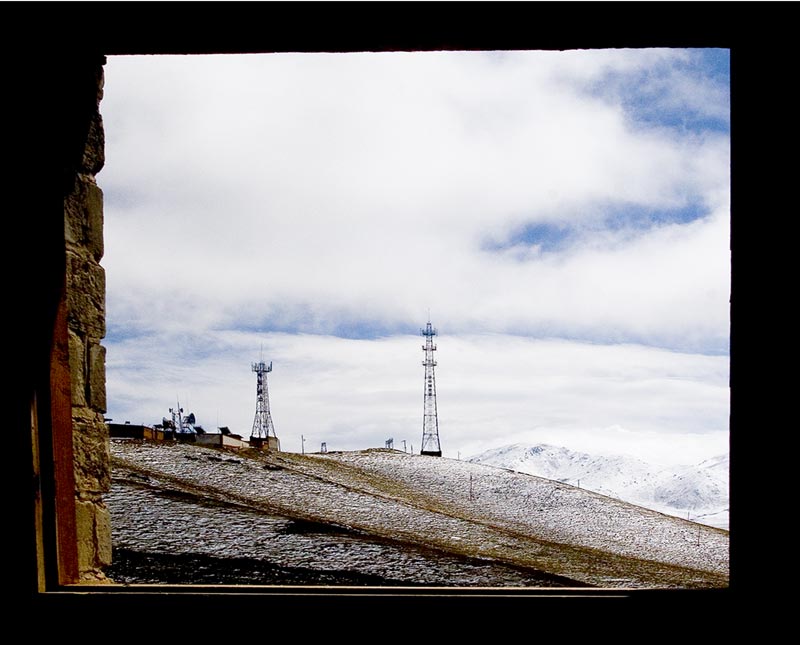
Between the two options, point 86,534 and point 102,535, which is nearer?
point 86,534

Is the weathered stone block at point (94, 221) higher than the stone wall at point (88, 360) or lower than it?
higher

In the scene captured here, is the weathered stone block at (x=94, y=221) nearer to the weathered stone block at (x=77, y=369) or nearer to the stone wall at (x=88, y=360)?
the stone wall at (x=88, y=360)

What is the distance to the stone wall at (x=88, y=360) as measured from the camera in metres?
3.28

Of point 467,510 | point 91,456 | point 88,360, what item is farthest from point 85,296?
point 467,510

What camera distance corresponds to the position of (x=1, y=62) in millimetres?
2445

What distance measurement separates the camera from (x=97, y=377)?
3.47 m

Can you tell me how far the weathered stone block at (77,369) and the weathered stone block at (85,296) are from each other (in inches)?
2.3

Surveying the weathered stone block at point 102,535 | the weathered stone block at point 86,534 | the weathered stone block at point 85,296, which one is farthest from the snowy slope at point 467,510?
the weathered stone block at point 85,296

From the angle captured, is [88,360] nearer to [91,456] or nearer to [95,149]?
[91,456]

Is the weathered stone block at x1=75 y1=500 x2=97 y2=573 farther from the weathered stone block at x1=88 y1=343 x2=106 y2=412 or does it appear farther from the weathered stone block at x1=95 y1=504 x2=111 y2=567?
the weathered stone block at x1=88 y1=343 x2=106 y2=412

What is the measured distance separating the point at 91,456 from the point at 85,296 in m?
0.68
